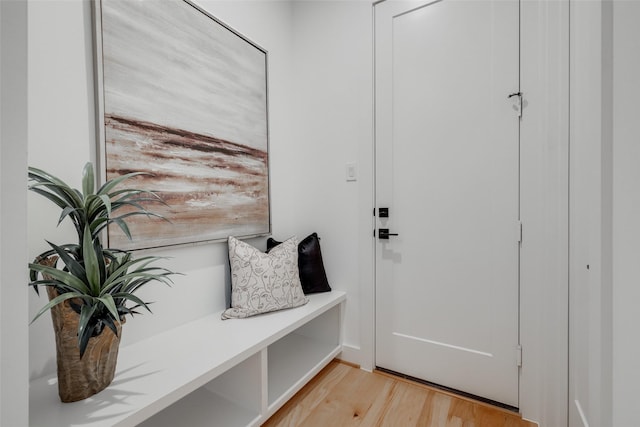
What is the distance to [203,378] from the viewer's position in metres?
1.06

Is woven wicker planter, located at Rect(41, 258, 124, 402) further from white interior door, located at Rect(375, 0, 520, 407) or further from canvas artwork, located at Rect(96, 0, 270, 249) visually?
white interior door, located at Rect(375, 0, 520, 407)

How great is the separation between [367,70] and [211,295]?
5.22 feet

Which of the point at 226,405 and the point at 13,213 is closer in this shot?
the point at 13,213

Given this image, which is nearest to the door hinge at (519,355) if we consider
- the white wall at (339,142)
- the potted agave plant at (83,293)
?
the white wall at (339,142)

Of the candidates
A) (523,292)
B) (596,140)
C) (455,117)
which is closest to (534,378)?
(523,292)

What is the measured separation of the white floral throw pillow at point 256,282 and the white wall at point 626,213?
4.21 ft

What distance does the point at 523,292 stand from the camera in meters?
1.44

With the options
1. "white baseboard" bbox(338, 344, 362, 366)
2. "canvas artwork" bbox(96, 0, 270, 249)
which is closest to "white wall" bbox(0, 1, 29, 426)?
"canvas artwork" bbox(96, 0, 270, 249)

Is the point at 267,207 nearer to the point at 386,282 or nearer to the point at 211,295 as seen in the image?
the point at 211,295

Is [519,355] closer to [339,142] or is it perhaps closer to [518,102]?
[518,102]

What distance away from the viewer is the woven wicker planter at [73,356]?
89 centimetres

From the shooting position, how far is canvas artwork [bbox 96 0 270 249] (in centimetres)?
118

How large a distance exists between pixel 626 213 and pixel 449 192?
38.1 inches

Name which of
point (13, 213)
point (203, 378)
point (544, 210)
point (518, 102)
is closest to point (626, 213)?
point (544, 210)
